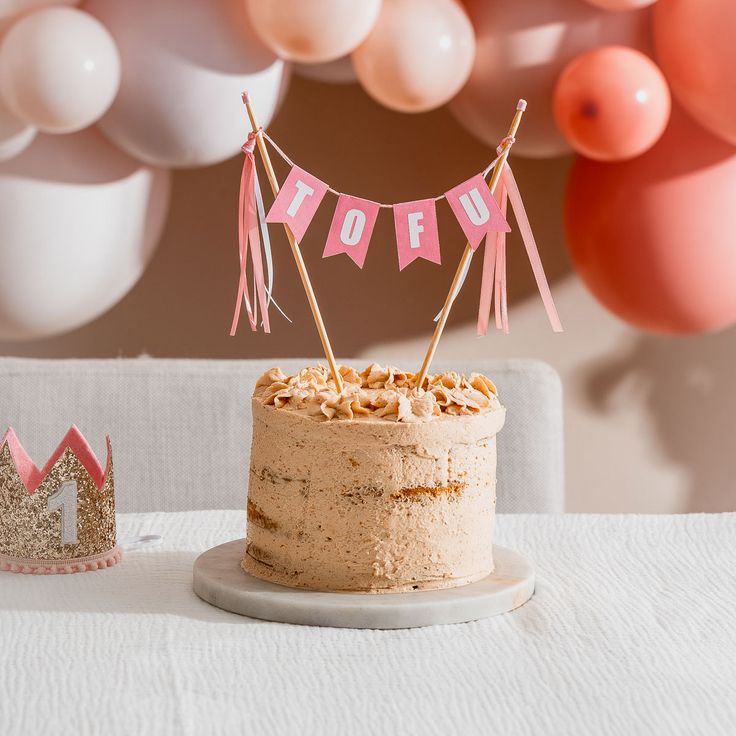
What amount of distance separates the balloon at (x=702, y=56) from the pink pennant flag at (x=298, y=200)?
2.61 feet

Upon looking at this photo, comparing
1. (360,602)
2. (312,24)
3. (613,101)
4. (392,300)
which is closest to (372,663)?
(360,602)

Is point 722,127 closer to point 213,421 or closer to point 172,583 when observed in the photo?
point 213,421

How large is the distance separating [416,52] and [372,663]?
0.91m

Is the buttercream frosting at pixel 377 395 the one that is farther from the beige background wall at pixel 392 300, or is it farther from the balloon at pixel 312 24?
the beige background wall at pixel 392 300

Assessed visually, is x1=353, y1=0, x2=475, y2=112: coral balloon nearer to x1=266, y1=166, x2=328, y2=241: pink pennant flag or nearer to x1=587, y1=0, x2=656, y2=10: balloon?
x1=587, y1=0, x2=656, y2=10: balloon

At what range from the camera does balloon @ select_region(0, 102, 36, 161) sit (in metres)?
1.39

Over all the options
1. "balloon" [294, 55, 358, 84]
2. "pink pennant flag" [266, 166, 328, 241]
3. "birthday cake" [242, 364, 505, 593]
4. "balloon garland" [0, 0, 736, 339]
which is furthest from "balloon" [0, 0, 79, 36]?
"birthday cake" [242, 364, 505, 593]

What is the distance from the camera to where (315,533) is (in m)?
0.82

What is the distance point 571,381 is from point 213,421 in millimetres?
961

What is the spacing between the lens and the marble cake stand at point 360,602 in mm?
778

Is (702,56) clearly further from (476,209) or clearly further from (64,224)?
(64,224)

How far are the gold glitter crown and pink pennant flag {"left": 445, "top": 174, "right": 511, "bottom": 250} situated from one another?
0.35m

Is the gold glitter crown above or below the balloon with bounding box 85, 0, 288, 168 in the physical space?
below

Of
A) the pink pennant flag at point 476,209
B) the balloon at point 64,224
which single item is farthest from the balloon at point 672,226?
the pink pennant flag at point 476,209
